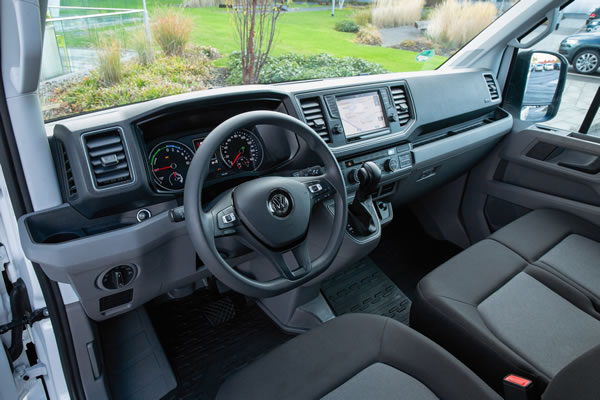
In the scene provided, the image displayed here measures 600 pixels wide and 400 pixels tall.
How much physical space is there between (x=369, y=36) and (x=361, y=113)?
918 millimetres

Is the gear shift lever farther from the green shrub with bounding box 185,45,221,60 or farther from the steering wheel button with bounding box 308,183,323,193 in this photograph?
the green shrub with bounding box 185,45,221,60

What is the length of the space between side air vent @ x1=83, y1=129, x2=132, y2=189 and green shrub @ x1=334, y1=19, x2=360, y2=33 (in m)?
1.64

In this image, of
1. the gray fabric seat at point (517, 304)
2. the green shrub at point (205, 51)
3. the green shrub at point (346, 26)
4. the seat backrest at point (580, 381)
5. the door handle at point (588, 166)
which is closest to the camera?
the seat backrest at point (580, 381)

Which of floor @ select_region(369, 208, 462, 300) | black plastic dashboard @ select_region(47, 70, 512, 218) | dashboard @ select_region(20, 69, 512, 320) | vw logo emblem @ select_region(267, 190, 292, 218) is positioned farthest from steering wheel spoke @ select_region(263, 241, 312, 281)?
floor @ select_region(369, 208, 462, 300)

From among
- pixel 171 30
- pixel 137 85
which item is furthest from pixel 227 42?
pixel 137 85

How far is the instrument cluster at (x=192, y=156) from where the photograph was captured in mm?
1379

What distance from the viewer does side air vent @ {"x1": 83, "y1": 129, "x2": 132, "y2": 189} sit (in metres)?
1.22

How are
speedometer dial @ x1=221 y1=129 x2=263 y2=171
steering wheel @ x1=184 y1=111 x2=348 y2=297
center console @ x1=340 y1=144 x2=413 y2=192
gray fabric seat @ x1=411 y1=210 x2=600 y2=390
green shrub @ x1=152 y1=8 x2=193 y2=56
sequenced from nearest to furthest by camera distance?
steering wheel @ x1=184 y1=111 x2=348 y2=297, gray fabric seat @ x1=411 y1=210 x2=600 y2=390, speedometer dial @ x1=221 y1=129 x2=263 y2=171, center console @ x1=340 y1=144 x2=413 y2=192, green shrub @ x1=152 y1=8 x2=193 y2=56

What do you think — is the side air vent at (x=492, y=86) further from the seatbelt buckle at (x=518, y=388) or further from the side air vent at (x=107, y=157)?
the side air vent at (x=107, y=157)

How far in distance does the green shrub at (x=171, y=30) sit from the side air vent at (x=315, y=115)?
77 cm

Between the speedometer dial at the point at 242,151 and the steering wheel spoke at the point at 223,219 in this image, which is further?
the speedometer dial at the point at 242,151

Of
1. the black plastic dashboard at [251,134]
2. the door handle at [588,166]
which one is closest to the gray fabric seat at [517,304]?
the door handle at [588,166]

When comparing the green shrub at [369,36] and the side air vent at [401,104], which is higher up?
the green shrub at [369,36]

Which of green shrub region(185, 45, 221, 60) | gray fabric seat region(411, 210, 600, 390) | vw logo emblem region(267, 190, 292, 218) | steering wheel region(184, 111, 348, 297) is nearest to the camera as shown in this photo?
steering wheel region(184, 111, 348, 297)
